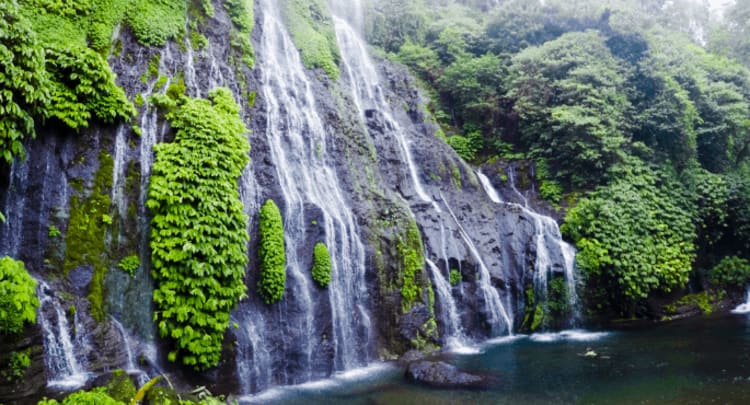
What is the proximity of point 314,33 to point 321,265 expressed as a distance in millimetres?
11828

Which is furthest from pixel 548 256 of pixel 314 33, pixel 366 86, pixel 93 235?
pixel 93 235

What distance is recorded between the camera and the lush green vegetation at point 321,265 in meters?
11.3

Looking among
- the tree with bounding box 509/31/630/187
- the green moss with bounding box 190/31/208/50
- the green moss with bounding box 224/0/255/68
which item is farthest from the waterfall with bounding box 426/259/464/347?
the green moss with bounding box 190/31/208/50

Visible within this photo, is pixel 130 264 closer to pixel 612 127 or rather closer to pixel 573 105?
pixel 612 127

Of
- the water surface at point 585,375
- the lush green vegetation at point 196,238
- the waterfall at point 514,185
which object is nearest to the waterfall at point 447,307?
the water surface at point 585,375

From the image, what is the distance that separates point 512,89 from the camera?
66.7 feet

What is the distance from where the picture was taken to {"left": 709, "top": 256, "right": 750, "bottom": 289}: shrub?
1712cm

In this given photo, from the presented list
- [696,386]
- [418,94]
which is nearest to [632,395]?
[696,386]

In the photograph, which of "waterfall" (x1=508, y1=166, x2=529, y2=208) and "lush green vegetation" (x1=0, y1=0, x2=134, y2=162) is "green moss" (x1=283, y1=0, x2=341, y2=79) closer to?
"lush green vegetation" (x1=0, y1=0, x2=134, y2=162)

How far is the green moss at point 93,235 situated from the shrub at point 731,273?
20150 mm

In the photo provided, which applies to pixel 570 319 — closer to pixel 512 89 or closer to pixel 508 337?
pixel 508 337

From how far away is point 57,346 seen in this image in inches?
291

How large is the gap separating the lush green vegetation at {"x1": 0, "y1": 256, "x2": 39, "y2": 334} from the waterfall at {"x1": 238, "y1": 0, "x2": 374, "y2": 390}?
4016mm

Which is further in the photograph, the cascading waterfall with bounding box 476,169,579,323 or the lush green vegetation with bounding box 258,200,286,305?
the cascading waterfall with bounding box 476,169,579,323
